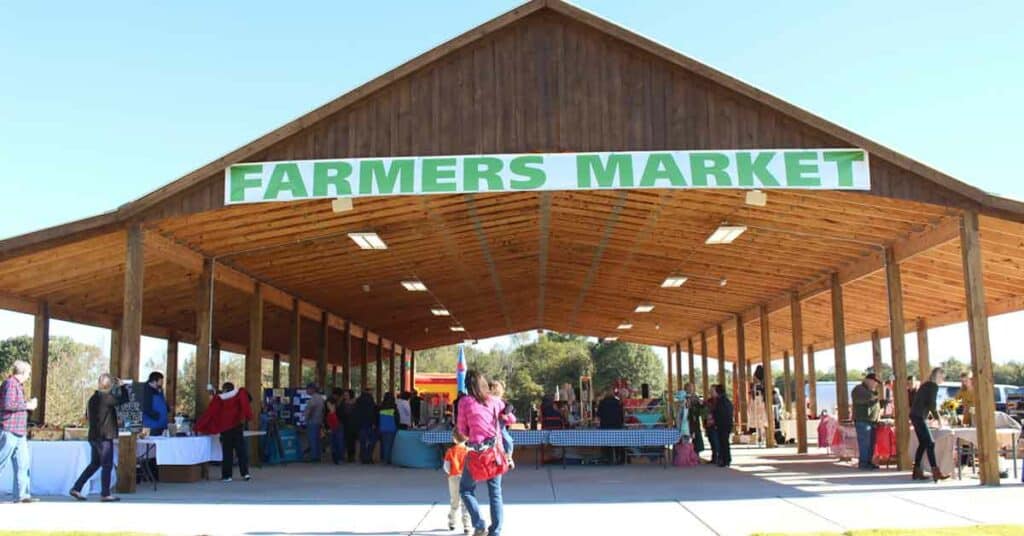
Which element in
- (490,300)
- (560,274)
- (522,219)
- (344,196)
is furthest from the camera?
(490,300)

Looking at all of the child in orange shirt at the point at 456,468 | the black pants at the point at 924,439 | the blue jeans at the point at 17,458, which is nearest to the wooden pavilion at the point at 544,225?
the black pants at the point at 924,439

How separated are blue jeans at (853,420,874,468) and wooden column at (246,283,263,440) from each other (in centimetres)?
934

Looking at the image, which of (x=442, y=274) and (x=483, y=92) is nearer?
(x=483, y=92)

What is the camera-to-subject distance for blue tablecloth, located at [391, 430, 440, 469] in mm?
15781

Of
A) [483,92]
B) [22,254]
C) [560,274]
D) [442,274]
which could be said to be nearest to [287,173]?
[483,92]

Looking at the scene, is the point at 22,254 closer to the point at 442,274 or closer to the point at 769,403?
the point at 442,274

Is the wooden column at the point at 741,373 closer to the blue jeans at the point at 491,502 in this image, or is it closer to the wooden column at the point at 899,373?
the wooden column at the point at 899,373

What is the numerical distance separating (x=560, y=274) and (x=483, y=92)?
8.91m

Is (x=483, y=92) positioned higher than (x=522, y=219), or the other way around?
(x=483, y=92)

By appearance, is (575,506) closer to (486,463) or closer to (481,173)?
(486,463)

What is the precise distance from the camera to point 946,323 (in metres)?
19.7

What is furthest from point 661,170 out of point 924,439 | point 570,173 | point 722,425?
point 722,425

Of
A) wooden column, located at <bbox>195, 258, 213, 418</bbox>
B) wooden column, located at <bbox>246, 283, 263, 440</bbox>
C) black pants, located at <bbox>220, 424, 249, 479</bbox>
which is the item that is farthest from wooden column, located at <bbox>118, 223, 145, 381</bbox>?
wooden column, located at <bbox>246, 283, 263, 440</bbox>

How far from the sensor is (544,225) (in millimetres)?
14344
